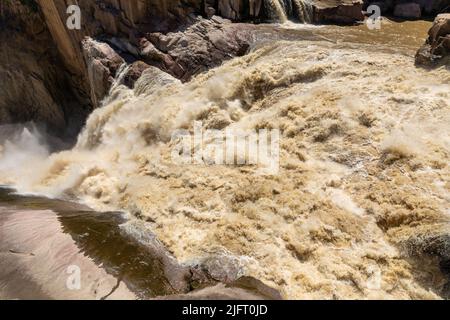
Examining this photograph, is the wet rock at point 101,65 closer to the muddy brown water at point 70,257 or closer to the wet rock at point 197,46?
the wet rock at point 197,46

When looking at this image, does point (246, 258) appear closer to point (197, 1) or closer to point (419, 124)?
point (419, 124)

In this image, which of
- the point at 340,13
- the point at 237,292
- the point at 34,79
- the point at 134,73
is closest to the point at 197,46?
the point at 134,73

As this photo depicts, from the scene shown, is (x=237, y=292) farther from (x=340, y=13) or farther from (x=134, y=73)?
(x=340, y=13)

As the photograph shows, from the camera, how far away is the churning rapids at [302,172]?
18.3ft

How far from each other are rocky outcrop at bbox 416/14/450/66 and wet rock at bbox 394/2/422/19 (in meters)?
6.85

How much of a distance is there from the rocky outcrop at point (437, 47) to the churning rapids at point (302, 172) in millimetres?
291

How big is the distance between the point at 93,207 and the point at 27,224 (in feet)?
4.66

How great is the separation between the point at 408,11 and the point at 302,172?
35.5 feet

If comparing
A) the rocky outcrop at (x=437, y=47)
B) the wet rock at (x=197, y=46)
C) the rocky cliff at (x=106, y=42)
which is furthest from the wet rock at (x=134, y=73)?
the rocky outcrop at (x=437, y=47)

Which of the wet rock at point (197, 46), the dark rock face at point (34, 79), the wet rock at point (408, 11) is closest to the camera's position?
the wet rock at point (197, 46)

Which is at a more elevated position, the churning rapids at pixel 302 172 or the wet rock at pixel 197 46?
the wet rock at pixel 197 46

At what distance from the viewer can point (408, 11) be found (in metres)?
14.5

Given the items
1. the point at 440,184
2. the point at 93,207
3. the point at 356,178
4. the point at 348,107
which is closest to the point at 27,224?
the point at 93,207

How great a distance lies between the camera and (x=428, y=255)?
205 inches
